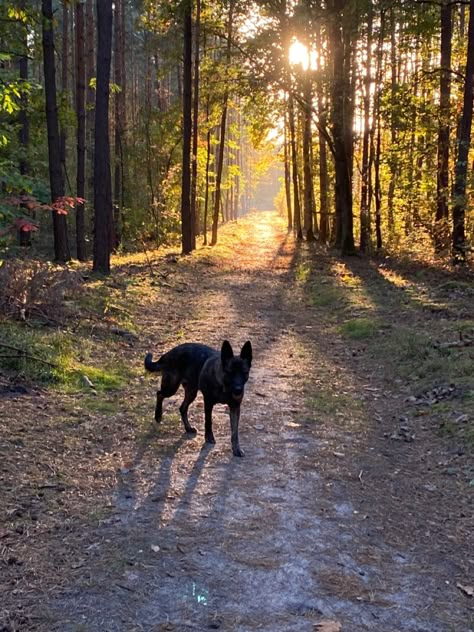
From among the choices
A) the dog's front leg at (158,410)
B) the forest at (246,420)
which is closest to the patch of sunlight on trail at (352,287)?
the forest at (246,420)

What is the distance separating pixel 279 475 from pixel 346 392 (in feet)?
9.93

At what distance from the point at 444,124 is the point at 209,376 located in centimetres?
1587

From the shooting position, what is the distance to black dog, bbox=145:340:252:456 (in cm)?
546

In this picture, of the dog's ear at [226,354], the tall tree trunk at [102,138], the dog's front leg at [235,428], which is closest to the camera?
the dog's ear at [226,354]

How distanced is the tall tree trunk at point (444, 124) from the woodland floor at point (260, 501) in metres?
9.65

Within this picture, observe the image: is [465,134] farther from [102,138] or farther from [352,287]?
[102,138]

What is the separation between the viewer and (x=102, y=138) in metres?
15.3

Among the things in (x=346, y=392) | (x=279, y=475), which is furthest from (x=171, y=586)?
(x=346, y=392)

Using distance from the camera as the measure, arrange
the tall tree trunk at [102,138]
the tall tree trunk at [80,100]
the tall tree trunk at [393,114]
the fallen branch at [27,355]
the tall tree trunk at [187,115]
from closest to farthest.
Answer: the fallen branch at [27,355] → the tall tree trunk at [102,138] → the tall tree trunk at [393,114] → the tall tree trunk at [80,100] → the tall tree trunk at [187,115]

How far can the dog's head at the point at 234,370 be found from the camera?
541 cm

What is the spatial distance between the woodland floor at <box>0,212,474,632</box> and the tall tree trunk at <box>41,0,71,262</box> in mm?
9288

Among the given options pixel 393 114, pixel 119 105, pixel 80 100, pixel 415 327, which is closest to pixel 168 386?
pixel 415 327

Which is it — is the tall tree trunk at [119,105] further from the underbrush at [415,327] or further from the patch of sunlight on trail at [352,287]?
the underbrush at [415,327]

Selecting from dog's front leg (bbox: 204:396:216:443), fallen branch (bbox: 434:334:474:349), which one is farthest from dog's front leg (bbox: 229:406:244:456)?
fallen branch (bbox: 434:334:474:349)
